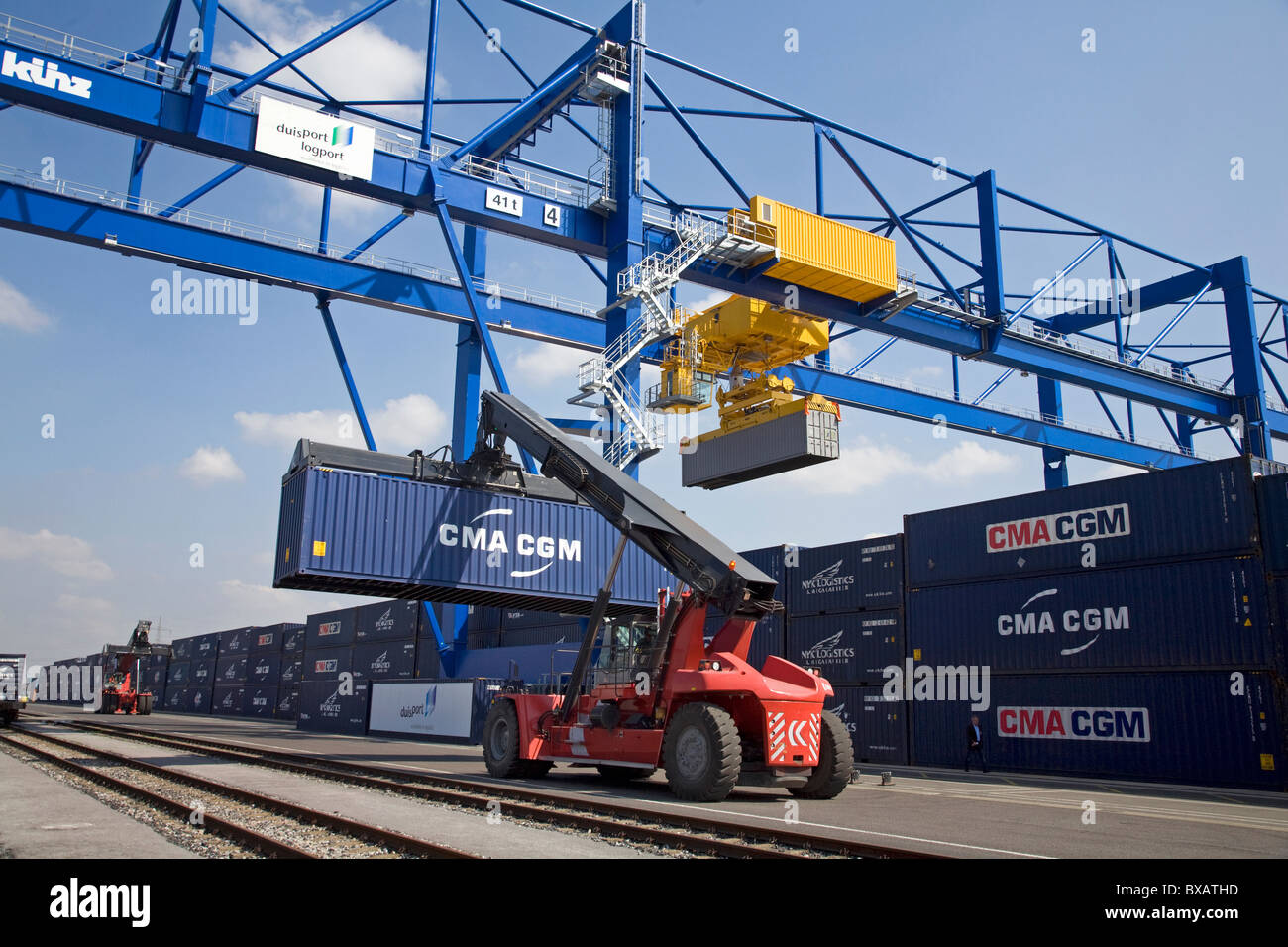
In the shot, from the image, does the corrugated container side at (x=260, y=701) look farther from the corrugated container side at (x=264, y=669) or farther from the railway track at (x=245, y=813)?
the railway track at (x=245, y=813)

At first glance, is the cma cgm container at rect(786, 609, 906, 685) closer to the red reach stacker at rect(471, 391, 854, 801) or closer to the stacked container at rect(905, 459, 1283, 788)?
the stacked container at rect(905, 459, 1283, 788)

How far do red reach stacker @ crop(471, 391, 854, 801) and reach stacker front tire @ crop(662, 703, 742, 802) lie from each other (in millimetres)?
14

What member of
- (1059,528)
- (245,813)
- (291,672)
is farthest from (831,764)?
(291,672)

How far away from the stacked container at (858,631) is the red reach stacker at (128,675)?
33.2 metres

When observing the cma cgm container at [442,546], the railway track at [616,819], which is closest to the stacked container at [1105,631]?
the cma cgm container at [442,546]

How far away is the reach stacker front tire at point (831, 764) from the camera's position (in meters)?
11.3

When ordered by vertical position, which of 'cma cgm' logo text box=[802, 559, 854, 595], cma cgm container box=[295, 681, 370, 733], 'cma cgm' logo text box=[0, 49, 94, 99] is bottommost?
cma cgm container box=[295, 681, 370, 733]

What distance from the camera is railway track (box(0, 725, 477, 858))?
23.3ft

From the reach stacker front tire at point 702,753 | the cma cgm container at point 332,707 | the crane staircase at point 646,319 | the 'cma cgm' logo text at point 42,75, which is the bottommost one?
the cma cgm container at point 332,707

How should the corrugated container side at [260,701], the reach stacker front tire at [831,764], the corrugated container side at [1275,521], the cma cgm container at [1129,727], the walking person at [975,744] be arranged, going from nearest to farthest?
1. the reach stacker front tire at [831,764]
2. the cma cgm container at [1129,727]
3. the corrugated container side at [1275,521]
4. the walking person at [975,744]
5. the corrugated container side at [260,701]

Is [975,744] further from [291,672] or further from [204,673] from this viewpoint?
[204,673]

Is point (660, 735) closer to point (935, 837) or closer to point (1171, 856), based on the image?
point (935, 837)

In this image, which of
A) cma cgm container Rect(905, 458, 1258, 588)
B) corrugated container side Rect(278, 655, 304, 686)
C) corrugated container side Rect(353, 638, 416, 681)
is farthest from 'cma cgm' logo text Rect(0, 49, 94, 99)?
corrugated container side Rect(278, 655, 304, 686)

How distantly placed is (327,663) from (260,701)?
1132 cm
